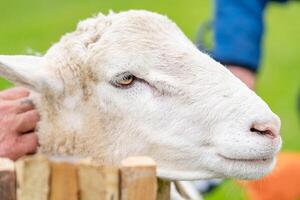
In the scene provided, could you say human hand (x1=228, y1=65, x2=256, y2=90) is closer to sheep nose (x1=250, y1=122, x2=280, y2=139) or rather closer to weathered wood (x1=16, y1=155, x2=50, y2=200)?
sheep nose (x1=250, y1=122, x2=280, y2=139)

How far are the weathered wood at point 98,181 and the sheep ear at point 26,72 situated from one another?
0.91 m

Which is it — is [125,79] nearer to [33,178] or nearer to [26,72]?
[26,72]

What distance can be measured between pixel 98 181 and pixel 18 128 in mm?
1043

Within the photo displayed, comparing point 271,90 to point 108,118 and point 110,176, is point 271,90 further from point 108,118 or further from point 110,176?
point 110,176

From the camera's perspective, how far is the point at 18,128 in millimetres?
4336

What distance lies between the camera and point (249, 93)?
4.04 meters

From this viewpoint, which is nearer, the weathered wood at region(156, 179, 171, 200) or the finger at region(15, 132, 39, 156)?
the weathered wood at region(156, 179, 171, 200)

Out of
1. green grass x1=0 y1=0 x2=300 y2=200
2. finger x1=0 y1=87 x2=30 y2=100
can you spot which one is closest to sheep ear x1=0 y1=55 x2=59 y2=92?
finger x1=0 y1=87 x2=30 y2=100

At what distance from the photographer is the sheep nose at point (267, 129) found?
3916mm

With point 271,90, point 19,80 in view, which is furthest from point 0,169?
point 271,90

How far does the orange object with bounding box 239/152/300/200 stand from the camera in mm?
6777

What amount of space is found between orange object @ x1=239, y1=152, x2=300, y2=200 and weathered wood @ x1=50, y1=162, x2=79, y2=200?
3407 mm

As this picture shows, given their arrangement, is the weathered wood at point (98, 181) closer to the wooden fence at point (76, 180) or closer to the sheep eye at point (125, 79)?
the wooden fence at point (76, 180)

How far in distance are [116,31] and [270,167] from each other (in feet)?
2.87
